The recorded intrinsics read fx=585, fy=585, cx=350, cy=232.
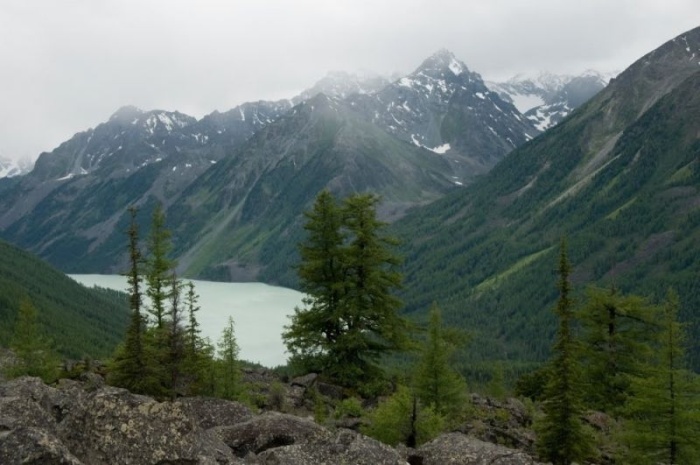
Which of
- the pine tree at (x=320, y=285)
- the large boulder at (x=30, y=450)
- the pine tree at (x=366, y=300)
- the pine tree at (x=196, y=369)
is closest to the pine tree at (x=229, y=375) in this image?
the pine tree at (x=196, y=369)

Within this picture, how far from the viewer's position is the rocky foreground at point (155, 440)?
10391 millimetres

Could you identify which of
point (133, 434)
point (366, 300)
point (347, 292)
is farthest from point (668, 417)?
point (133, 434)

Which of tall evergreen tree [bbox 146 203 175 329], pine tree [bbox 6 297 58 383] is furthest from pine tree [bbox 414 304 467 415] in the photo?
pine tree [bbox 6 297 58 383]

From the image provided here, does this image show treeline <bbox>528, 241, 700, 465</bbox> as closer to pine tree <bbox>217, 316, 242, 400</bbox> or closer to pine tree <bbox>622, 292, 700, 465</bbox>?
pine tree <bbox>622, 292, 700, 465</bbox>

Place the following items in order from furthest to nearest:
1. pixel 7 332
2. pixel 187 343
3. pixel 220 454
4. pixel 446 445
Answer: pixel 7 332
pixel 187 343
pixel 446 445
pixel 220 454

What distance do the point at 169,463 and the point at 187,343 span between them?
48.1ft

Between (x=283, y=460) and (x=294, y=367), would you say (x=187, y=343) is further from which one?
(x=283, y=460)

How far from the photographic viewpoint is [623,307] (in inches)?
1560

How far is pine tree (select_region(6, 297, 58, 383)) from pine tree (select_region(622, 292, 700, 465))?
27.3 metres

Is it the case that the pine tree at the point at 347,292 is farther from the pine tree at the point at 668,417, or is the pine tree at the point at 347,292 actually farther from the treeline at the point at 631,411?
the pine tree at the point at 668,417

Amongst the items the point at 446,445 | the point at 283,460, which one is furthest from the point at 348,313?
the point at 283,460

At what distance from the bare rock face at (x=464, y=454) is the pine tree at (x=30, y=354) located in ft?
71.4

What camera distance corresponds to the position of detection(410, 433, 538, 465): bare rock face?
13.8 meters

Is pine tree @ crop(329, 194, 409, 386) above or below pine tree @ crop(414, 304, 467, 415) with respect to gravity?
above
